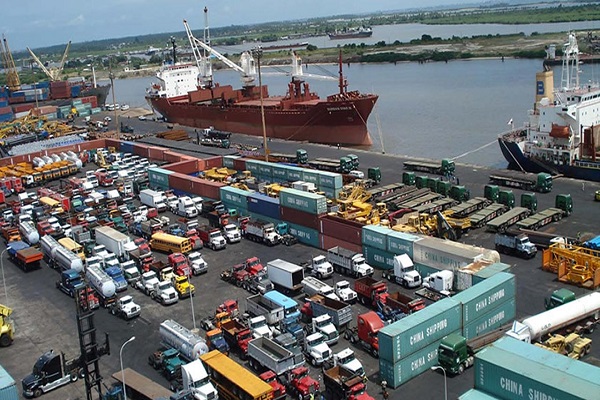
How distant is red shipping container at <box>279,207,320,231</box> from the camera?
28078mm

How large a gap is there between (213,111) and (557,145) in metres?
37.6

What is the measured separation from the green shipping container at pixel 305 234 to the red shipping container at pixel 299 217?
7.5 inches

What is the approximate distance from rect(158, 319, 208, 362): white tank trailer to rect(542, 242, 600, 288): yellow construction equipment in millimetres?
13043

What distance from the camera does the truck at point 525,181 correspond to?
1273 inches

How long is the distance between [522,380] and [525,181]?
71.1ft

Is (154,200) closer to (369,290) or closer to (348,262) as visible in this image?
(348,262)

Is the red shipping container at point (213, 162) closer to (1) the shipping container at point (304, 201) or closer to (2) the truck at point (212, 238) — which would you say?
(2) the truck at point (212, 238)

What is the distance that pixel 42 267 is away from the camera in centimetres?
2852

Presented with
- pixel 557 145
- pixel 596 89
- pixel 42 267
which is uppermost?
pixel 596 89

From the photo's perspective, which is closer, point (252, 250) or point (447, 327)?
point (447, 327)

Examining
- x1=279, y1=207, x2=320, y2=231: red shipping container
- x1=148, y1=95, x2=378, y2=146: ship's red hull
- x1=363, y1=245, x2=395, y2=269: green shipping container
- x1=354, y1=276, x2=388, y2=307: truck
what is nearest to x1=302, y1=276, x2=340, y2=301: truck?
x1=354, y1=276, x2=388, y2=307: truck

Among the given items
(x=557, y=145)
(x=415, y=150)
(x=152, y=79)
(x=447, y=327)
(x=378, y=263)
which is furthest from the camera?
(x=152, y=79)

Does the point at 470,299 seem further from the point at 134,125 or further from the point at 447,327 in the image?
the point at 134,125

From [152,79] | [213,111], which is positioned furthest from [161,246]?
[152,79]
